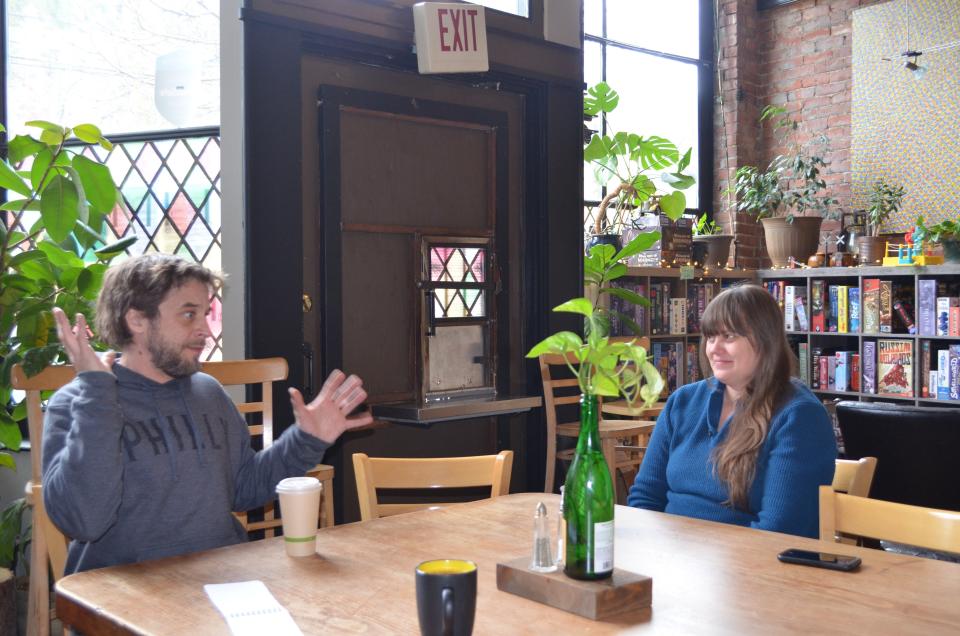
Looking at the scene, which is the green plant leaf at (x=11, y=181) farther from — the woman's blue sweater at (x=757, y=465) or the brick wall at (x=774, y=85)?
the brick wall at (x=774, y=85)

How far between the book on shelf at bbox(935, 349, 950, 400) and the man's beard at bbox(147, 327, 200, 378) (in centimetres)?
455

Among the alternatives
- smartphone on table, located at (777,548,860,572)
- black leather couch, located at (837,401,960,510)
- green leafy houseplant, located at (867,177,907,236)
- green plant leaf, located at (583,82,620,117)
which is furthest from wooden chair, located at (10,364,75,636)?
green leafy houseplant, located at (867,177,907,236)

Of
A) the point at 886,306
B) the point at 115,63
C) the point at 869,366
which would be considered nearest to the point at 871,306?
the point at 886,306

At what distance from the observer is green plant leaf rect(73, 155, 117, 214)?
3043 mm

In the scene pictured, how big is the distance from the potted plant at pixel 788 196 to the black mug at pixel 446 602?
17.8 feet

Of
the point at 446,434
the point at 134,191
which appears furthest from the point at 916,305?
the point at 134,191

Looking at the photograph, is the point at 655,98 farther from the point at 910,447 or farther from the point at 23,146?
the point at 23,146

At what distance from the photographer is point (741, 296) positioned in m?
2.26

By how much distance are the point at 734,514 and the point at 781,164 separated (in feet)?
15.6

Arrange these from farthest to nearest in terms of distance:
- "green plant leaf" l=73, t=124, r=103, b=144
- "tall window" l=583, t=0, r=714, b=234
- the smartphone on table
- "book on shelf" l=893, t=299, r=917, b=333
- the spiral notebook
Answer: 1. "tall window" l=583, t=0, r=714, b=234
2. "book on shelf" l=893, t=299, r=917, b=333
3. "green plant leaf" l=73, t=124, r=103, b=144
4. the smartphone on table
5. the spiral notebook

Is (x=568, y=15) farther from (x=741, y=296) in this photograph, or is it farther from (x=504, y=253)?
(x=741, y=296)

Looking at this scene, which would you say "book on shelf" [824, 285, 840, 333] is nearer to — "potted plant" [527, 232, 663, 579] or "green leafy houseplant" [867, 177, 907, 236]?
"green leafy houseplant" [867, 177, 907, 236]

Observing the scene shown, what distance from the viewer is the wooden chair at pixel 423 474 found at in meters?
2.05

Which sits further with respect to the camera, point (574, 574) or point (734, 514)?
point (734, 514)
